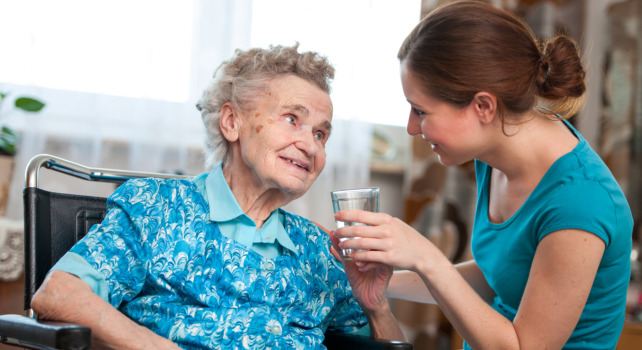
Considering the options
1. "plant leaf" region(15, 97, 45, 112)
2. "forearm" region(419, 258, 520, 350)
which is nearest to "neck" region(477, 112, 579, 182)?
"forearm" region(419, 258, 520, 350)

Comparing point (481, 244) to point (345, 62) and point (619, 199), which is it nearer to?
point (619, 199)

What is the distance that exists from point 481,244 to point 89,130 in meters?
1.85

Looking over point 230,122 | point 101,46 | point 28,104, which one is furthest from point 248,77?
point 101,46

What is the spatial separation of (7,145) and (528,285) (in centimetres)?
197

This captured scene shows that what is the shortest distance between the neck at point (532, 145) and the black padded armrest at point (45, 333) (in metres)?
0.94

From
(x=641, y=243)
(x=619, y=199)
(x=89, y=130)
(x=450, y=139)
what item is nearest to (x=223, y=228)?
(x=450, y=139)

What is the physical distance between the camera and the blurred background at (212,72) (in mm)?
2271

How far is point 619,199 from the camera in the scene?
1100mm

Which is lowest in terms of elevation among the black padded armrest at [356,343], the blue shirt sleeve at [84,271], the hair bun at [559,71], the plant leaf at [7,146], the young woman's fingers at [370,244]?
the black padded armrest at [356,343]

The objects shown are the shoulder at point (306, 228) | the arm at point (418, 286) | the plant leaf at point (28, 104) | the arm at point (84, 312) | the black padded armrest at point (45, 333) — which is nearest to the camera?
the black padded armrest at point (45, 333)

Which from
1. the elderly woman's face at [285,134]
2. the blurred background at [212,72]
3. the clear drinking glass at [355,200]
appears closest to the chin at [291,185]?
the elderly woman's face at [285,134]

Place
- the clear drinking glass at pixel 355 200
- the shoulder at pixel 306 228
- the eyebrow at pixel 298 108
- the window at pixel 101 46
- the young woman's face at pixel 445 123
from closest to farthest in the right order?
the clear drinking glass at pixel 355 200 < the young woman's face at pixel 445 123 < the eyebrow at pixel 298 108 < the shoulder at pixel 306 228 < the window at pixel 101 46

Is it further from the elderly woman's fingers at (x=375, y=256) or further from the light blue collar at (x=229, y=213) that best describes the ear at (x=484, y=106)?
the light blue collar at (x=229, y=213)

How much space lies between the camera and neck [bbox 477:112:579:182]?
119cm
